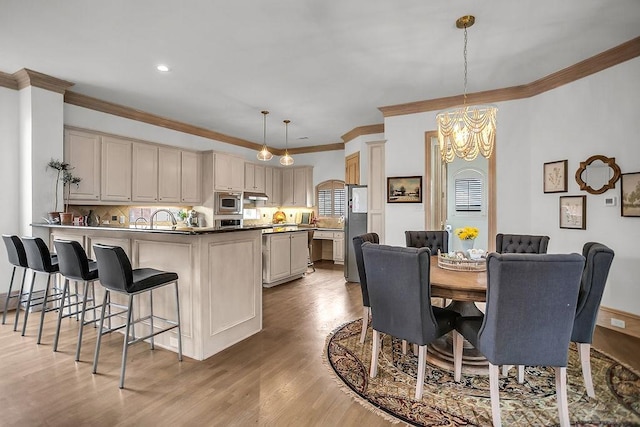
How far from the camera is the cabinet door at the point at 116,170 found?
4.82m

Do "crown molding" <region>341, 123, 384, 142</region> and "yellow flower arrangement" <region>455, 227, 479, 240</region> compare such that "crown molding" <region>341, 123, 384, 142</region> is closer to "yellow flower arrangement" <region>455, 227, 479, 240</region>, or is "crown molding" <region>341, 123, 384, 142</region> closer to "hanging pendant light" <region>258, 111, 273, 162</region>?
"hanging pendant light" <region>258, 111, 273, 162</region>

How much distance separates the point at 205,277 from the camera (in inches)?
108

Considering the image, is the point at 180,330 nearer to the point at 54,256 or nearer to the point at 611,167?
the point at 54,256

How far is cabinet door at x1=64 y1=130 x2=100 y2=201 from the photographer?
173 inches

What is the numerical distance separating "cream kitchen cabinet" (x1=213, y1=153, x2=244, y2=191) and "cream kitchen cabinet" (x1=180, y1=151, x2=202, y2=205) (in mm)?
323

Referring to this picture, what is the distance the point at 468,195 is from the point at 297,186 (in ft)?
13.2

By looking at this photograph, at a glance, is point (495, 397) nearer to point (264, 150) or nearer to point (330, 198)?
point (264, 150)

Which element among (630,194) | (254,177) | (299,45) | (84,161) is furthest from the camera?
(254,177)

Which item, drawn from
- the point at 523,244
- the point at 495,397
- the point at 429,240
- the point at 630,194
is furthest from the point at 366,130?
the point at 495,397

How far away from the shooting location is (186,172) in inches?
241

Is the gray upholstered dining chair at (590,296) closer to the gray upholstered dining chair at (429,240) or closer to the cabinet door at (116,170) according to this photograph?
the gray upholstered dining chair at (429,240)

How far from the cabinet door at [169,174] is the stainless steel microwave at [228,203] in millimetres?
755

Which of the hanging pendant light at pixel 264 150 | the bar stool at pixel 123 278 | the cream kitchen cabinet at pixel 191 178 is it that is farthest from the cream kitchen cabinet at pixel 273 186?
the bar stool at pixel 123 278

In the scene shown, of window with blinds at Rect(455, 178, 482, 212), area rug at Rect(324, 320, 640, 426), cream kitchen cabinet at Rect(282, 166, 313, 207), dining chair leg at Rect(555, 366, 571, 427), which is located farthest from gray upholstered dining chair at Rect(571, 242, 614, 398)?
cream kitchen cabinet at Rect(282, 166, 313, 207)
